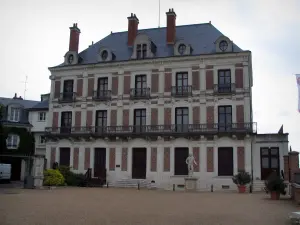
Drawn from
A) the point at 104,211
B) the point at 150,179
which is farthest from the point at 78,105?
the point at 104,211

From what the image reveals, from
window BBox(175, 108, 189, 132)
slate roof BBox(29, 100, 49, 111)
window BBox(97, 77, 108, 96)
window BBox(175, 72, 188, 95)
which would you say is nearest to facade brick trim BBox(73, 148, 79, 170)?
window BBox(97, 77, 108, 96)

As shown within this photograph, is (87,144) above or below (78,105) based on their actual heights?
below

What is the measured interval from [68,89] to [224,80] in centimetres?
1484

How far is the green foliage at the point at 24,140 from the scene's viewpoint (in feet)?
124

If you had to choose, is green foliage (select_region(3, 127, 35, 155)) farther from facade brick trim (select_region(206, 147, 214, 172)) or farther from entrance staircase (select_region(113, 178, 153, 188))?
facade brick trim (select_region(206, 147, 214, 172))

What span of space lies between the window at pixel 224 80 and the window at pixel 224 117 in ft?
5.06

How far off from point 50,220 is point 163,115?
21.0 meters

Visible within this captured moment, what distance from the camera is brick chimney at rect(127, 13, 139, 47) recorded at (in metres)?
35.3

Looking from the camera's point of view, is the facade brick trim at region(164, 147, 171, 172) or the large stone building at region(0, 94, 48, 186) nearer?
the facade brick trim at region(164, 147, 171, 172)

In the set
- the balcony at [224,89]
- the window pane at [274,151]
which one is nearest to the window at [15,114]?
the balcony at [224,89]

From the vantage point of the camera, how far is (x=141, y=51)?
3294 centimetres

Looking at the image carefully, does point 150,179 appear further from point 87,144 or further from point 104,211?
point 104,211

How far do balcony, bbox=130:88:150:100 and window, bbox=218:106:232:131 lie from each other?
636cm

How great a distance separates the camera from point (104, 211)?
1289cm
